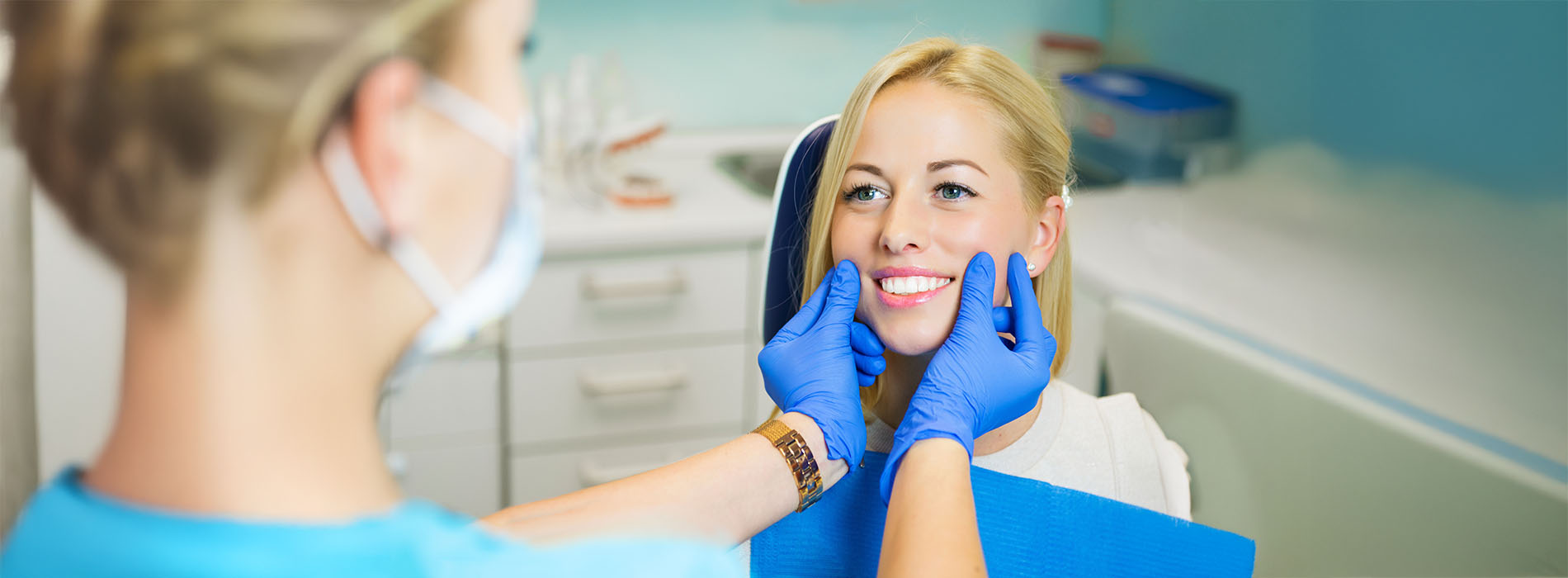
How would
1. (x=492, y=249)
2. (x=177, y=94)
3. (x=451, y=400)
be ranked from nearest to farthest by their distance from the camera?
(x=177, y=94) < (x=492, y=249) < (x=451, y=400)

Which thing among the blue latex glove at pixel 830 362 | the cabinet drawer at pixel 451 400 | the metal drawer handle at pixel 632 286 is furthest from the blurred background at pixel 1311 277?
the metal drawer handle at pixel 632 286

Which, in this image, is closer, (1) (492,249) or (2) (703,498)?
(1) (492,249)

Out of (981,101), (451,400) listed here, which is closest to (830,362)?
(981,101)

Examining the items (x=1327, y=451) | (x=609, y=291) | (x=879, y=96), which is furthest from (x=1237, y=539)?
(x=609, y=291)

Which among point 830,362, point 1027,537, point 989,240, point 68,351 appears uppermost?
point 989,240

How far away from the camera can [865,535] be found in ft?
3.43

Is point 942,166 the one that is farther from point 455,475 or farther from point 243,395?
point 455,475

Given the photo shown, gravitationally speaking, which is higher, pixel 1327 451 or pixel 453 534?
pixel 453 534

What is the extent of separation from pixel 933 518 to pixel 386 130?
556mm

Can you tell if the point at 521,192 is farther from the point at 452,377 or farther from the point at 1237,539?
the point at 452,377

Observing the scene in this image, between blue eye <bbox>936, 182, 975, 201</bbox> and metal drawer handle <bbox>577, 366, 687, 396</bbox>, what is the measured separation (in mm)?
1070

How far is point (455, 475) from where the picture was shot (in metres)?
2.03

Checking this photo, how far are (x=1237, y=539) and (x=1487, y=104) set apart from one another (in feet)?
1.39

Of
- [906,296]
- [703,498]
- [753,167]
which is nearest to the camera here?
[703,498]
